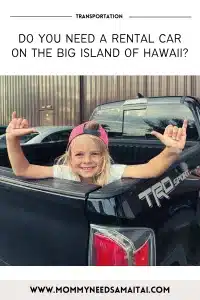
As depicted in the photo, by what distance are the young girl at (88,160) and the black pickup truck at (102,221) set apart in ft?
0.22

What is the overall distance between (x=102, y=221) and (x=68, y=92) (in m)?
0.73

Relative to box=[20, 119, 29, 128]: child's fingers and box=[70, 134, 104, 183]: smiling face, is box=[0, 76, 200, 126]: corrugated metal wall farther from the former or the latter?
box=[70, 134, 104, 183]: smiling face

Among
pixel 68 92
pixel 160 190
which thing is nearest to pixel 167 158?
pixel 160 190

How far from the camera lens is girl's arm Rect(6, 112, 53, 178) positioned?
1.26 m

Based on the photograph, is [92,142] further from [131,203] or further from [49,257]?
[49,257]

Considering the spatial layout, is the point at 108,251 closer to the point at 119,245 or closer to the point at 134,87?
the point at 119,245

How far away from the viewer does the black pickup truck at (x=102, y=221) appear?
994 mm

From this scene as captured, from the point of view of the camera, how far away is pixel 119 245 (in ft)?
3.29

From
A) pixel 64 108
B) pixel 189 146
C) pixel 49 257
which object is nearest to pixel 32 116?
pixel 64 108
